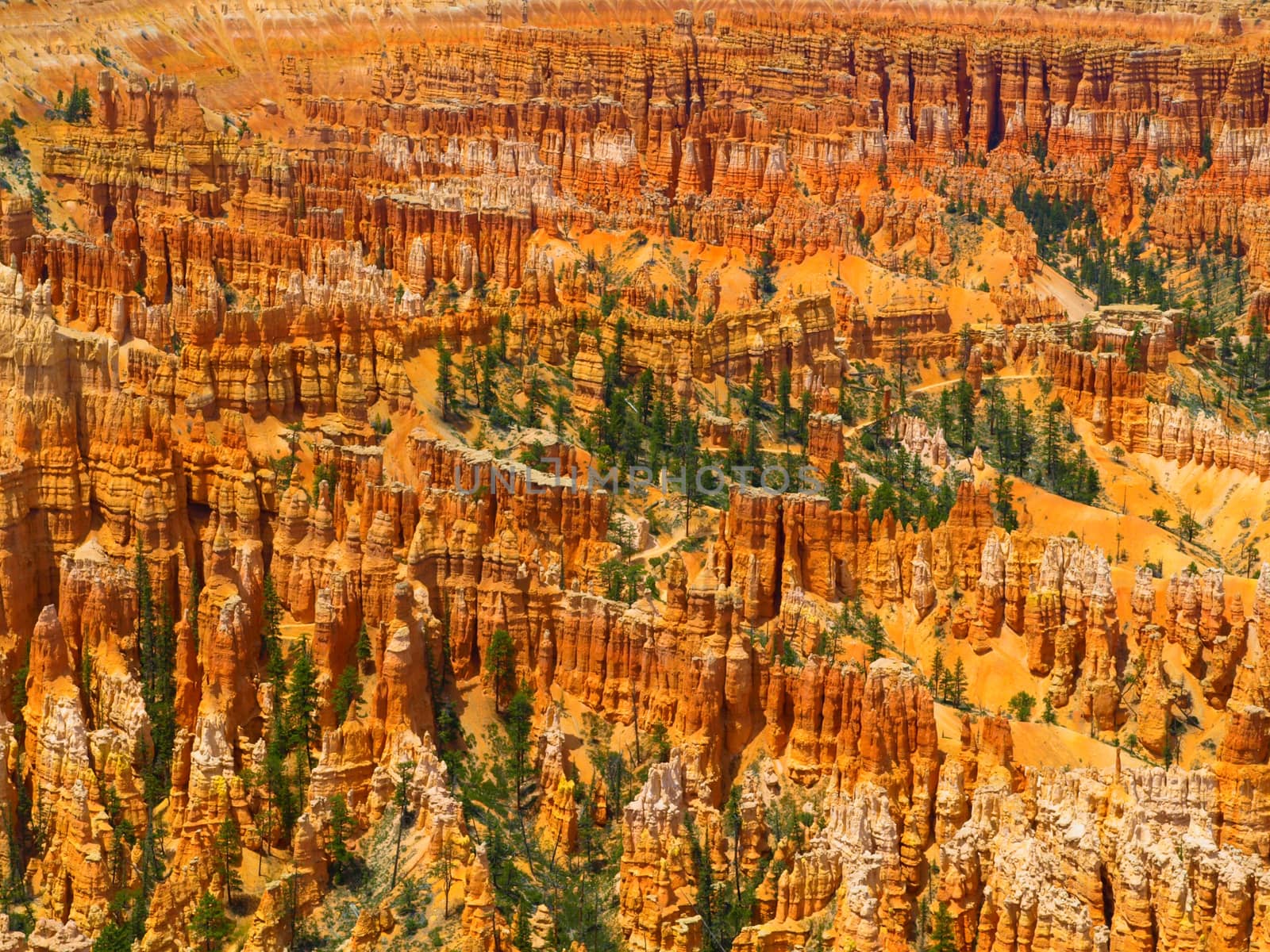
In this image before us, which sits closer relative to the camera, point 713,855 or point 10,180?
point 713,855

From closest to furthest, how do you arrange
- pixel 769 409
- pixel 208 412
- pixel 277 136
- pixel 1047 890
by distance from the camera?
pixel 1047 890
pixel 208 412
pixel 769 409
pixel 277 136

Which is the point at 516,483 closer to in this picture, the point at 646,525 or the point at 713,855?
the point at 646,525

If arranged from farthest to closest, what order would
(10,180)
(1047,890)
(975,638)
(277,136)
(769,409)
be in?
(277,136) < (10,180) < (769,409) < (975,638) < (1047,890)

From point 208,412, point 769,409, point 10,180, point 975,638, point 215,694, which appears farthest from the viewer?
point 10,180

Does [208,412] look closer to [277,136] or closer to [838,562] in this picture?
[838,562]

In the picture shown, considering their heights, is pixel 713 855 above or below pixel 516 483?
below

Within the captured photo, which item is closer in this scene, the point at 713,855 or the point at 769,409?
the point at 713,855

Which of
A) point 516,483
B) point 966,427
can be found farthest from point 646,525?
point 966,427

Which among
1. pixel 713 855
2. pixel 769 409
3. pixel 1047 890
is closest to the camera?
pixel 1047 890

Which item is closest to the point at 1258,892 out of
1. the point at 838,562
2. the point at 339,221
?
the point at 838,562
